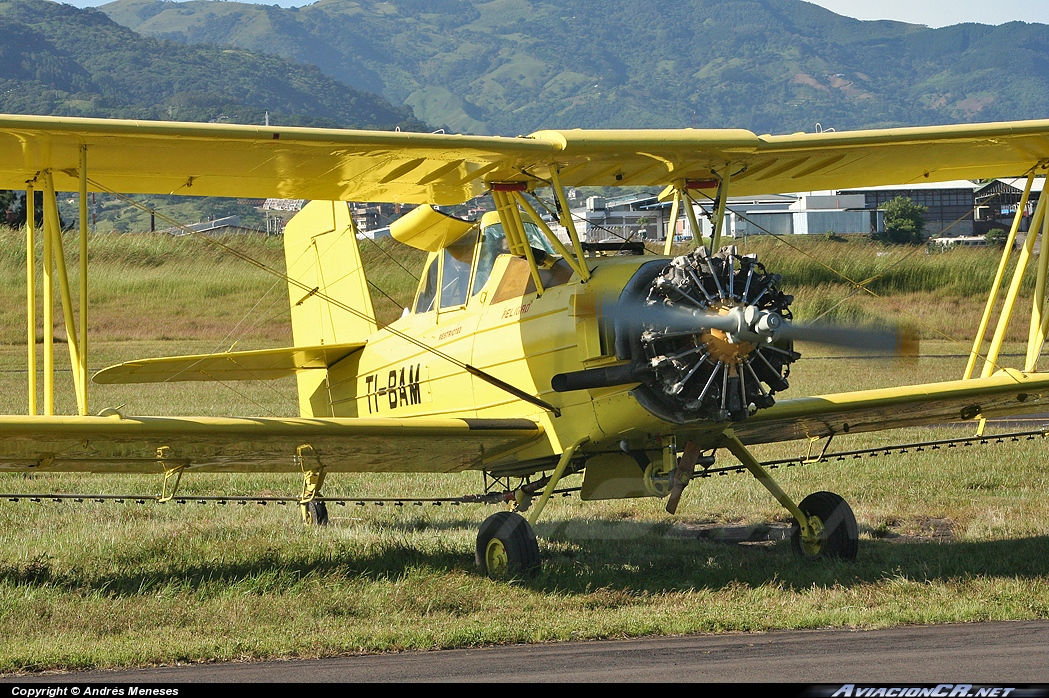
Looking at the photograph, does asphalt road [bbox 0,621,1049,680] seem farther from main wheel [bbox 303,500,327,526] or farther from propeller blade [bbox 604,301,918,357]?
main wheel [bbox 303,500,327,526]

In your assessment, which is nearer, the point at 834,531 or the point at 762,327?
the point at 762,327

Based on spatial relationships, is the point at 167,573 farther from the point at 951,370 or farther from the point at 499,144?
the point at 951,370

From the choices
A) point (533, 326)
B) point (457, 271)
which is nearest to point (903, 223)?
point (457, 271)

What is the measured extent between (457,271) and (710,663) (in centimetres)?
502

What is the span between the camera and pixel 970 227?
104 metres

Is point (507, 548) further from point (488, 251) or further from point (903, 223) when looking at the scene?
point (903, 223)

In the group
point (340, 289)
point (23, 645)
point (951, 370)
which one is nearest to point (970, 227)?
point (951, 370)

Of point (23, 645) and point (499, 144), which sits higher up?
point (499, 144)

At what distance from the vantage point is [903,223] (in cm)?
6762

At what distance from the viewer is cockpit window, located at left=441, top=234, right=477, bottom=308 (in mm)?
10367

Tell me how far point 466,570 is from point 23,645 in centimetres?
335

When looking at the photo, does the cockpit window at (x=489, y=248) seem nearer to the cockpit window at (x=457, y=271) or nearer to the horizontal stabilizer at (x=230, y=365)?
the cockpit window at (x=457, y=271)

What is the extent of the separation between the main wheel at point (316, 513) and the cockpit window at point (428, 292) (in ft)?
8.27
